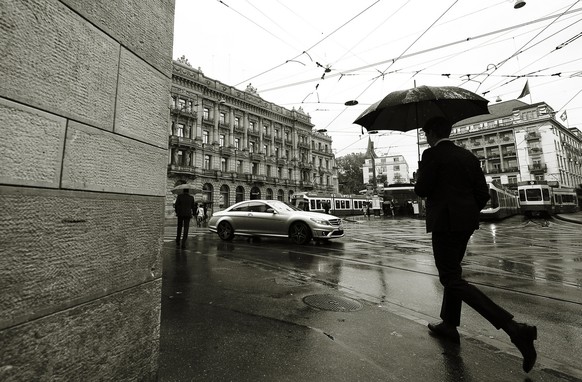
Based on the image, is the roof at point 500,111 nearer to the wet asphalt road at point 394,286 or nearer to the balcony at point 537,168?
the balcony at point 537,168

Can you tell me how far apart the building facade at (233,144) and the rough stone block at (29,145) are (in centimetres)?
3270

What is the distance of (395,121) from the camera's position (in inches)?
171

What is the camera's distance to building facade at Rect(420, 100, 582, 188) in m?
56.0

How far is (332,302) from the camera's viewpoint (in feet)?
12.0

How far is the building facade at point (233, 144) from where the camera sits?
3719 cm

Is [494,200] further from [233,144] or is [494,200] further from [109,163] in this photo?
[233,144]

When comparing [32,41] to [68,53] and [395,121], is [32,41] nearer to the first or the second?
[68,53]

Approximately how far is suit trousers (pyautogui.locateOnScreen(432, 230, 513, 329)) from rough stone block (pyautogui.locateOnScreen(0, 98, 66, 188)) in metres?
2.72

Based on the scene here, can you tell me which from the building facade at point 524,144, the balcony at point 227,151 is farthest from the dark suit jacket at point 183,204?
the building facade at point 524,144

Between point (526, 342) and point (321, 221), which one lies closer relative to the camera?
point (526, 342)

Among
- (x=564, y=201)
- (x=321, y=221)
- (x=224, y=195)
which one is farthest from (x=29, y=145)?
(x=564, y=201)

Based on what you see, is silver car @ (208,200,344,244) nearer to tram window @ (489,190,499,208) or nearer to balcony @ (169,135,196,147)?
tram window @ (489,190,499,208)

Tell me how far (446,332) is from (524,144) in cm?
7219

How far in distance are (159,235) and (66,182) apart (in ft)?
2.27
